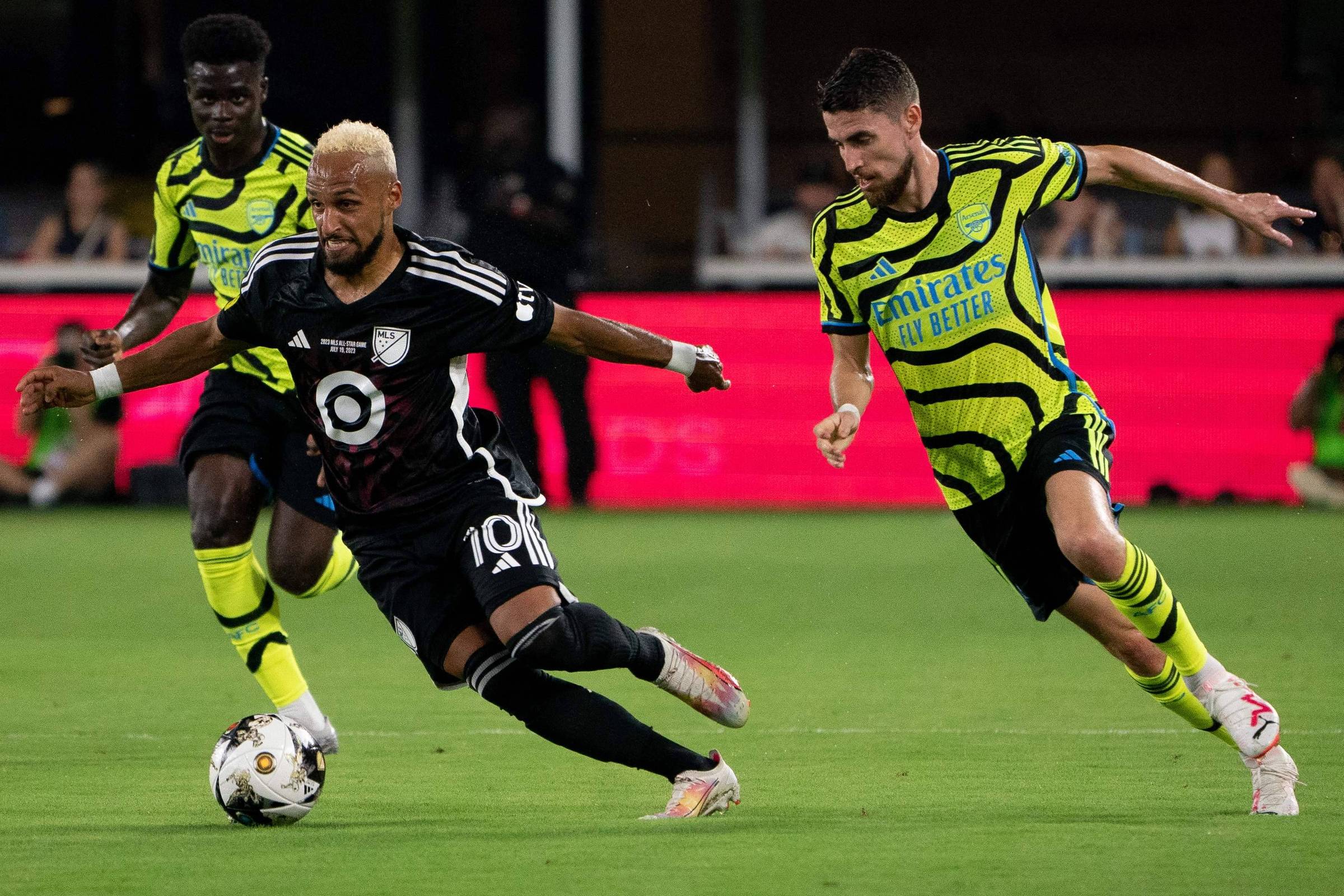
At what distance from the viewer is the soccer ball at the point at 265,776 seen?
5.05m

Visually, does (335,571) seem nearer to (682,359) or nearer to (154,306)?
(154,306)

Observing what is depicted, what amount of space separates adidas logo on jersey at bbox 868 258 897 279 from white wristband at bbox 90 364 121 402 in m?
2.10

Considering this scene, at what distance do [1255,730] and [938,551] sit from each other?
6.64m

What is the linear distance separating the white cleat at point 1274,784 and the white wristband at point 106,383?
3.16m

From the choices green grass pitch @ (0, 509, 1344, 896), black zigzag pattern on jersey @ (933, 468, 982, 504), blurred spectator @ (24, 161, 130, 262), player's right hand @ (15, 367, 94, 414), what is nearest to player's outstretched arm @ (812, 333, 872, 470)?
black zigzag pattern on jersey @ (933, 468, 982, 504)

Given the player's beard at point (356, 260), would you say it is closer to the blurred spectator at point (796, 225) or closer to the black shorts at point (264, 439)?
the black shorts at point (264, 439)

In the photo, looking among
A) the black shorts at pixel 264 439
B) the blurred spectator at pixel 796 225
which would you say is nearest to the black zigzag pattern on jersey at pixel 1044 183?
the black shorts at pixel 264 439

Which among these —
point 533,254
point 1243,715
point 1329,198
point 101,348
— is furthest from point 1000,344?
point 1329,198

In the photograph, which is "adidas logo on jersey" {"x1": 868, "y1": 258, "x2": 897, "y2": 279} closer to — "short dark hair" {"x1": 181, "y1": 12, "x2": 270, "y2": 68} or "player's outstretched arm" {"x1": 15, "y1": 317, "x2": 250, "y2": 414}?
"player's outstretched arm" {"x1": 15, "y1": 317, "x2": 250, "y2": 414}

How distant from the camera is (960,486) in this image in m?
5.55

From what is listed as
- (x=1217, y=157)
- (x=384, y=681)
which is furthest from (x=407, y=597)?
(x=1217, y=157)

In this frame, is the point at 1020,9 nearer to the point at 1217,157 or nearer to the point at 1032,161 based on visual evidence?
the point at 1217,157

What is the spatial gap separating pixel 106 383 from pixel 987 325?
242 centimetres

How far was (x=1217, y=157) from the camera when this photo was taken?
15.2m
